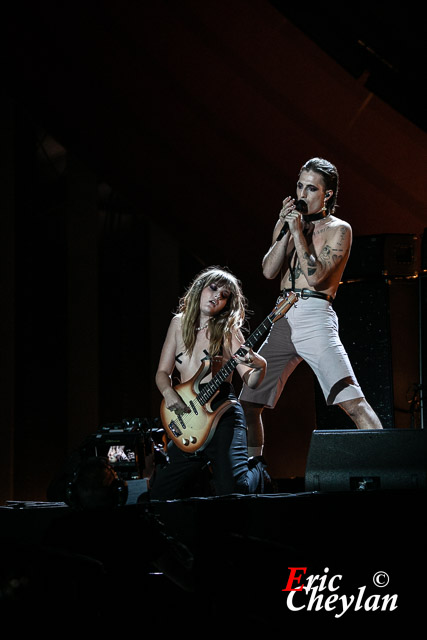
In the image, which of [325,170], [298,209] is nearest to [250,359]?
[298,209]

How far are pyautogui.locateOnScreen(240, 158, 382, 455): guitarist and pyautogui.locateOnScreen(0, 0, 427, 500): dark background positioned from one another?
97cm

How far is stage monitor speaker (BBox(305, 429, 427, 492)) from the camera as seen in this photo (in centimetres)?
300

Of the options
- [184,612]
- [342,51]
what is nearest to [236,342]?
[184,612]

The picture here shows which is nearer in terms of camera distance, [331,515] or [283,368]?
[331,515]

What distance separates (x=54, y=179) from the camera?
25.7 ft

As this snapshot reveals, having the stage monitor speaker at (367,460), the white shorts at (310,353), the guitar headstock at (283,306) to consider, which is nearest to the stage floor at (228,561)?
the stage monitor speaker at (367,460)

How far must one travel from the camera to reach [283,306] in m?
3.96

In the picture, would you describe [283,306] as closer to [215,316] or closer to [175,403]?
[215,316]

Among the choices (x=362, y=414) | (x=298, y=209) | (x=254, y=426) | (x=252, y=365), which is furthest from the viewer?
(x=254, y=426)

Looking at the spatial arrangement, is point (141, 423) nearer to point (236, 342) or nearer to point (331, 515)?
point (236, 342)

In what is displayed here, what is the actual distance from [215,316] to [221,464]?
35.3 inches

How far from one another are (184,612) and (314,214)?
7.91 feet

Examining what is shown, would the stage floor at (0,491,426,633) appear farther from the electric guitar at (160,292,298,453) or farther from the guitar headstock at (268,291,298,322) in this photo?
the guitar headstock at (268,291,298,322)

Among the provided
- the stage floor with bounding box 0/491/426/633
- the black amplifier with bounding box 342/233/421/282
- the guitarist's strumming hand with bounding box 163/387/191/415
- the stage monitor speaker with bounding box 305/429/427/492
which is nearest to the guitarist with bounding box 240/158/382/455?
the guitarist's strumming hand with bounding box 163/387/191/415
